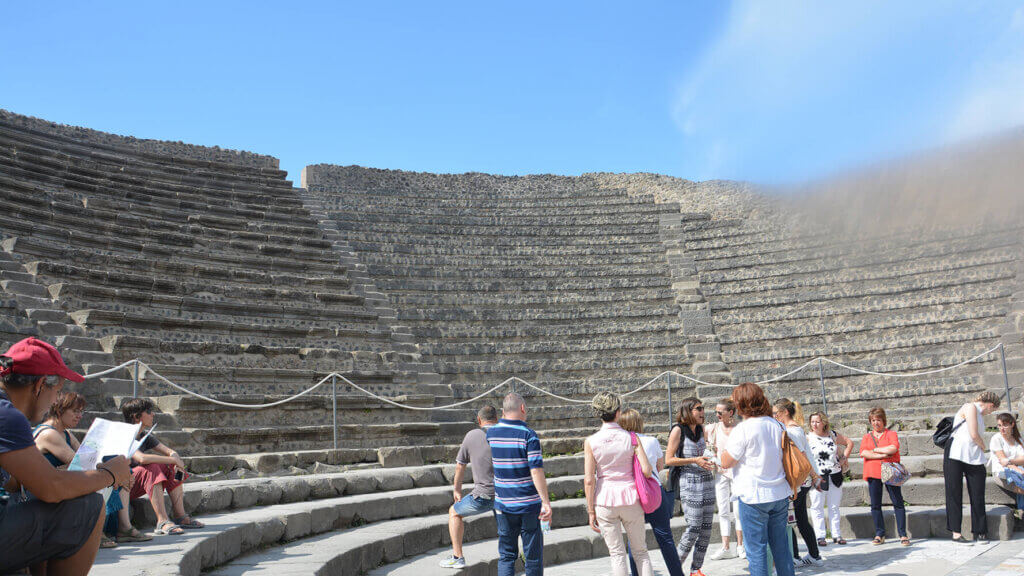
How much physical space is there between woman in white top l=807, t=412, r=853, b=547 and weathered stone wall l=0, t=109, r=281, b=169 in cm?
1522

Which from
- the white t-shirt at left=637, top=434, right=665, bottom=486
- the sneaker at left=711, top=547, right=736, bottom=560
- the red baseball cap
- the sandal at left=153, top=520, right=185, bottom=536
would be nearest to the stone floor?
the sneaker at left=711, top=547, right=736, bottom=560

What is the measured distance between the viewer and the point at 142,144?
63.4 ft

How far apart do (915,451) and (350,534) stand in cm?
742

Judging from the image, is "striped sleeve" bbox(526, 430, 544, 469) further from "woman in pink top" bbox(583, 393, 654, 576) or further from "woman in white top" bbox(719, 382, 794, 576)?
"woman in white top" bbox(719, 382, 794, 576)

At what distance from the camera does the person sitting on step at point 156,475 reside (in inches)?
225

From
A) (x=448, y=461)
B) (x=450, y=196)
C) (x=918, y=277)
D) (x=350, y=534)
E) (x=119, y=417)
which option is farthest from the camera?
(x=450, y=196)

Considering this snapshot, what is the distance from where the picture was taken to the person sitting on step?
573 cm

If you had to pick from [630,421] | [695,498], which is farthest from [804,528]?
[630,421]

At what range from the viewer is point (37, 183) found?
45.0ft

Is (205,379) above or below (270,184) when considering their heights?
below

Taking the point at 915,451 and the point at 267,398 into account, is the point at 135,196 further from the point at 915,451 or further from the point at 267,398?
the point at 915,451

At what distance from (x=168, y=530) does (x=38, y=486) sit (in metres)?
3.00

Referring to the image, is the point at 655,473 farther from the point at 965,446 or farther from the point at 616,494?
the point at 965,446

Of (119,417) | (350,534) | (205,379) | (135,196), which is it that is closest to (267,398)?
(205,379)
